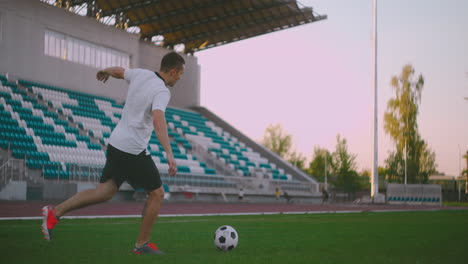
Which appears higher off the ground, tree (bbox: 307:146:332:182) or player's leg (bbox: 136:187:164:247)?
tree (bbox: 307:146:332:182)

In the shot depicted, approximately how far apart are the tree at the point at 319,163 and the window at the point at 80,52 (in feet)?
151

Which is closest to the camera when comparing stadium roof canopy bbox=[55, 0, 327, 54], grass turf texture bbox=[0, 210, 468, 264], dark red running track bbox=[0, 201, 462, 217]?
grass turf texture bbox=[0, 210, 468, 264]

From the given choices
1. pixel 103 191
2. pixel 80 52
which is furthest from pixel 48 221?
pixel 80 52

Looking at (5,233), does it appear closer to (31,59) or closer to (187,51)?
(31,59)

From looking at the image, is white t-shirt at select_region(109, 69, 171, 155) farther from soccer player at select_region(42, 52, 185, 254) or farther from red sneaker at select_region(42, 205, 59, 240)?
red sneaker at select_region(42, 205, 59, 240)

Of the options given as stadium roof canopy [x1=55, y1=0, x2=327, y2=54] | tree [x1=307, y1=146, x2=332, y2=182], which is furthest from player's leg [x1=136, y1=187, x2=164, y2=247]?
tree [x1=307, y1=146, x2=332, y2=182]

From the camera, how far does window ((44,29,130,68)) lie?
3014 centimetres

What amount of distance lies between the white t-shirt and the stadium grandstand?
17522mm

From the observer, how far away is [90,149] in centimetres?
2675

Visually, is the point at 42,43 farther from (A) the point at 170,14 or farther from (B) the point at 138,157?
(B) the point at 138,157

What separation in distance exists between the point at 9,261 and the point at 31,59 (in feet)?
86.6

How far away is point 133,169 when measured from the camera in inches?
214

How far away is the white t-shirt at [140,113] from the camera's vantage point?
17.7 feet

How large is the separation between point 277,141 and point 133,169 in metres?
78.0
